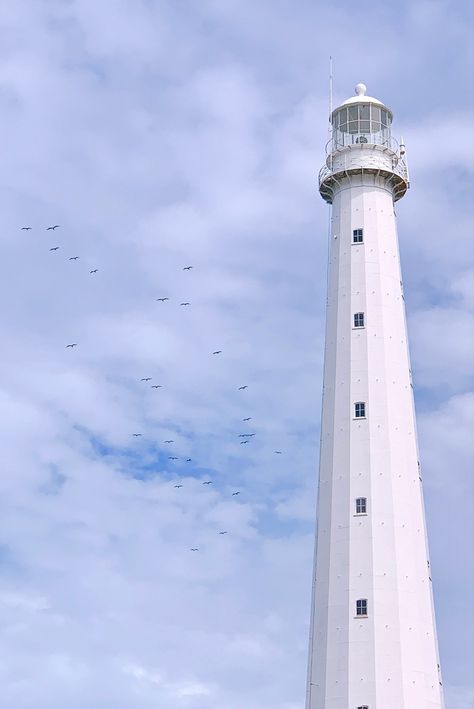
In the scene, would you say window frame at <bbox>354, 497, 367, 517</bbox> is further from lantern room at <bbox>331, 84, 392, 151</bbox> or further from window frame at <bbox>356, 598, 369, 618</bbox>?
lantern room at <bbox>331, 84, 392, 151</bbox>

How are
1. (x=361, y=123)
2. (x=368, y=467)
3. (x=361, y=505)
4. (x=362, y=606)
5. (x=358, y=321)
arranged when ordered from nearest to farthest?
(x=362, y=606), (x=361, y=505), (x=368, y=467), (x=358, y=321), (x=361, y=123)

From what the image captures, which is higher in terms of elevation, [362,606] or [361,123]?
[361,123]

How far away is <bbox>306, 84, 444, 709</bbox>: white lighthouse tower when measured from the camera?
60312mm

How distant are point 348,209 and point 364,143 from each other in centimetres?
405

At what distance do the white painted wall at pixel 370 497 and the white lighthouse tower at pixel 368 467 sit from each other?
6cm

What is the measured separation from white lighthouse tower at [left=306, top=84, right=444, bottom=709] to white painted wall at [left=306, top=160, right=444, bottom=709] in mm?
57

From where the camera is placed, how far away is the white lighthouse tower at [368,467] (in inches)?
2375

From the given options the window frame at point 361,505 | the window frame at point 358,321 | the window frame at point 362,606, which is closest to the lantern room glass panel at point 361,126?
the window frame at point 358,321

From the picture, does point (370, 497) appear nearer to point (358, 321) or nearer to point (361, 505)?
point (361, 505)

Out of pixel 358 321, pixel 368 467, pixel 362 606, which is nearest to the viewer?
pixel 362 606

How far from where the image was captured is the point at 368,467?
63688 mm

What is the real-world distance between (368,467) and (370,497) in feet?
5.39

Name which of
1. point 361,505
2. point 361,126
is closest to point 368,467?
point 361,505

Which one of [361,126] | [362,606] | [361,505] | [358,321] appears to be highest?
[361,126]
